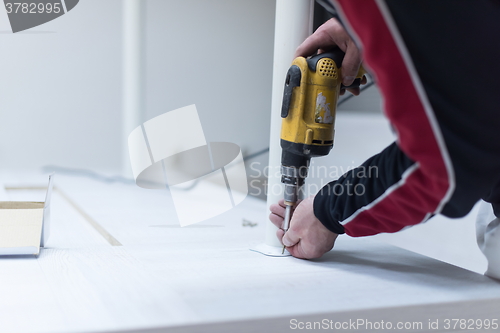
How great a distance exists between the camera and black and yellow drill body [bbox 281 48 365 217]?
0.64m

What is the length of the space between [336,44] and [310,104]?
0.11m

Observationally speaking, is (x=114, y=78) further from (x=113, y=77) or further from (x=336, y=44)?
(x=336, y=44)

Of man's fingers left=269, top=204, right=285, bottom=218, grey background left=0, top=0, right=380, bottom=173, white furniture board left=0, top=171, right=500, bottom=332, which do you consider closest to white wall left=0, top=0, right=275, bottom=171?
grey background left=0, top=0, right=380, bottom=173

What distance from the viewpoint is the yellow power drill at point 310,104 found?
64 cm

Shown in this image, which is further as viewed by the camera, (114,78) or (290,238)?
(114,78)

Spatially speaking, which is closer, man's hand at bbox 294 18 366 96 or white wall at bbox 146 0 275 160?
man's hand at bbox 294 18 366 96

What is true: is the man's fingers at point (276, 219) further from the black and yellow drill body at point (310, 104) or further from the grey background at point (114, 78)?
the grey background at point (114, 78)

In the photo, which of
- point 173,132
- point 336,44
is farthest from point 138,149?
point 336,44

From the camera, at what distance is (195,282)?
22.3 inches

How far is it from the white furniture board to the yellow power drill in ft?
0.64

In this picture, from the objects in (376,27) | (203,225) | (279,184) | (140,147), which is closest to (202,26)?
(140,147)

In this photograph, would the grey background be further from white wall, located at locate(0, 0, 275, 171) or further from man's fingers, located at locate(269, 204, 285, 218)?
man's fingers, located at locate(269, 204, 285, 218)

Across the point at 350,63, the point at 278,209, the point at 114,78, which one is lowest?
the point at 278,209

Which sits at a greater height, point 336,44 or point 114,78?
point 336,44
